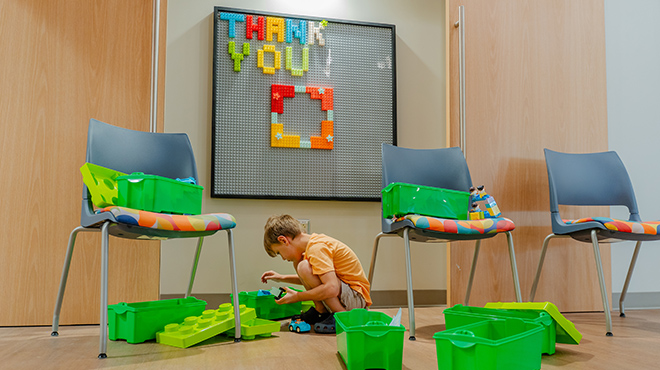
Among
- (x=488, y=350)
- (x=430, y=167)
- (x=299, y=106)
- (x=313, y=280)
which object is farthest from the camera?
(x=299, y=106)

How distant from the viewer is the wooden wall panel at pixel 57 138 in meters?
2.07

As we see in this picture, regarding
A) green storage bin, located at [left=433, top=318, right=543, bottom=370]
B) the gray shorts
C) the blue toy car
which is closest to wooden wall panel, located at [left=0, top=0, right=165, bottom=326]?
the blue toy car

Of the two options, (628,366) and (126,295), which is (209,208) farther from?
(628,366)

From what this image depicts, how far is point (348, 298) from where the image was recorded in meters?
1.93

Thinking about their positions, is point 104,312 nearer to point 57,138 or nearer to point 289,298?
point 289,298

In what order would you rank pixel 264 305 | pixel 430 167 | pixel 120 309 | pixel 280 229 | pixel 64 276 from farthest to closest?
pixel 430 167 < pixel 264 305 < pixel 280 229 < pixel 64 276 < pixel 120 309

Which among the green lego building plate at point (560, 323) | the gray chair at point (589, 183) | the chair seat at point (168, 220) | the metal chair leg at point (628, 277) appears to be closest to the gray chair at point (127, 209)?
the chair seat at point (168, 220)

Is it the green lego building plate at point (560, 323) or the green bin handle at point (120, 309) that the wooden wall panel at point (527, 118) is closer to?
the green lego building plate at point (560, 323)

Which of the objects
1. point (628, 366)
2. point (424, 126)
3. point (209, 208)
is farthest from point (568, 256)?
point (209, 208)

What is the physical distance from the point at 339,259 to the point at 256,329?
456mm

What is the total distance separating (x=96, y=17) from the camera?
227cm

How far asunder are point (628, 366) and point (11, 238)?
2.29 metres

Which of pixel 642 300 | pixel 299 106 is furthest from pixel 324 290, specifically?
pixel 642 300

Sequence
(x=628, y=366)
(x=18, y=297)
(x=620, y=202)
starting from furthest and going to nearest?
(x=620, y=202) → (x=18, y=297) → (x=628, y=366)
